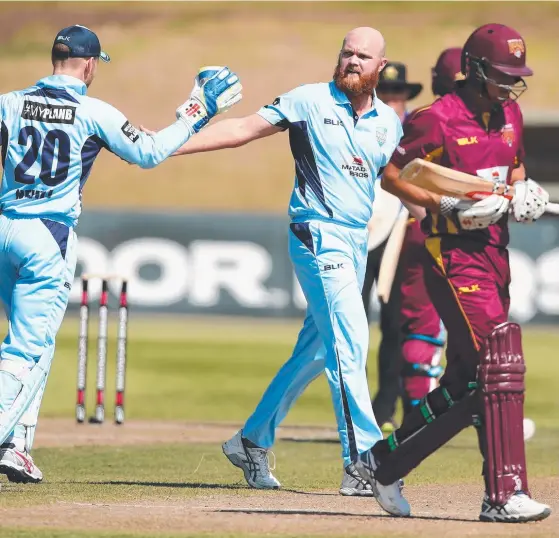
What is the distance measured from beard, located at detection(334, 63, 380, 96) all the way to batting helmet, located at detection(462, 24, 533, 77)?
28.7 inches

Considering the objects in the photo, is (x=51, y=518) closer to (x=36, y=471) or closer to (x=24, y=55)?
(x=36, y=471)

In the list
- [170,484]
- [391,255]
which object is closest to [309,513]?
[170,484]

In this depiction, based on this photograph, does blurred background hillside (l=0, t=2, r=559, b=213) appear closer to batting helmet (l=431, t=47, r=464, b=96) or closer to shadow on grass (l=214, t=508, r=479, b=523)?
batting helmet (l=431, t=47, r=464, b=96)

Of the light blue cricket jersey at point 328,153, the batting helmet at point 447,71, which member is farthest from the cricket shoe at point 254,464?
the batting helmet at point 447,71

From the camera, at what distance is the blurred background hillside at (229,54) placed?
4131cm

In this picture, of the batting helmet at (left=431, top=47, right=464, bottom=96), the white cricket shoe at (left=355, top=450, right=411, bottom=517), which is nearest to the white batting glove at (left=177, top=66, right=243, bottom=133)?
the white cricket shoe at (left=355, top=450, right=411, bottom=517)

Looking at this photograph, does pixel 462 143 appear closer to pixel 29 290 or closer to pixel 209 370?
pixel 29 290

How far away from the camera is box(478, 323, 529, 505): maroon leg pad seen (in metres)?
5.95

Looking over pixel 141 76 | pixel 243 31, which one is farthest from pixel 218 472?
pixel 243 31

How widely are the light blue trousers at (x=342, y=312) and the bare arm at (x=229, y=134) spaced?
53cm

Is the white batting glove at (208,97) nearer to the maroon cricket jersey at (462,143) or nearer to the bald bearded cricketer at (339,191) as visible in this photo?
the bald bearded cricketer at (339,191)

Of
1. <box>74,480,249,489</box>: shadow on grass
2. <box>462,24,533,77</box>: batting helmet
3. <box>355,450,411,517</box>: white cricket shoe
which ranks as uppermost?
<box>462,24,533,77</box>: batting helmet

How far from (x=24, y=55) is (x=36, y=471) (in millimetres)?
41018

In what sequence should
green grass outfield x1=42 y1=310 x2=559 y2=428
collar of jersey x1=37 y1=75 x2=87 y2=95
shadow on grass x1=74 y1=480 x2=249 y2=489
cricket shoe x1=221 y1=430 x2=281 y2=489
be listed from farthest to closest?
1. green grass outfield x1=42 y1=310 x2=559 y2=428
2. cricket shoe x1=221 y1=430 x2=281 y2=489
3. shadow on grass x1=74 y1=480 x2=249 y2=489
4. collar of jersey x1=37 y1=75 x2=87 y2=95
